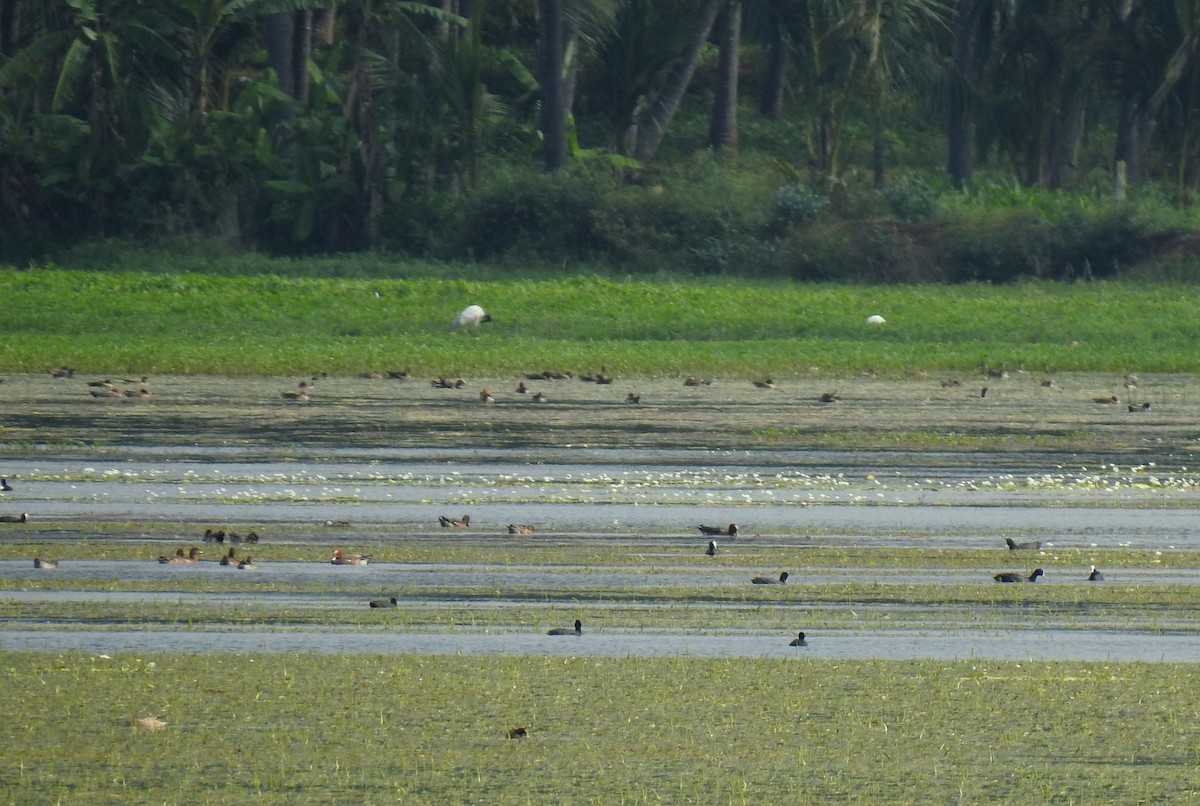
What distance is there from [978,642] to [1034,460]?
5.60m

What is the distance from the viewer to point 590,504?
10281mm

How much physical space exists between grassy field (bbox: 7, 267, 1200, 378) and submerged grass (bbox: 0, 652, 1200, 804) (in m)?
11.5

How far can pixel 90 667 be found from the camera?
643cm

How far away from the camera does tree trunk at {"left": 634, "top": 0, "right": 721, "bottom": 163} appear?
31172 mm

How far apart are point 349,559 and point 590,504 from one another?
2.11 m

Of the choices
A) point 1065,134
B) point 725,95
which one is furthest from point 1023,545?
point 1065,134

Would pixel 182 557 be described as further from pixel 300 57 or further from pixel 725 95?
pixel 725 95

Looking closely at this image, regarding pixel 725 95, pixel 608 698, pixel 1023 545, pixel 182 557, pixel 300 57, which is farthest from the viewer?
pixel 725 95

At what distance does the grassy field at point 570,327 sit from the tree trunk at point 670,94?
8.44 m

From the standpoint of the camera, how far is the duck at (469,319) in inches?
817

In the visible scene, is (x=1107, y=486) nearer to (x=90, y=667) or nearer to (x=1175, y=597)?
(x=1175, y=597)

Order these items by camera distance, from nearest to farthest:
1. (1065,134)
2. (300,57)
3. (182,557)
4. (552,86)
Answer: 1. (182,557)
2. (552,86)
3. (300,57)
4. (1065,134)

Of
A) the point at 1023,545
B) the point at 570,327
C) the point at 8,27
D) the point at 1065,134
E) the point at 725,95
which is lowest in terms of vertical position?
the point at 570,327

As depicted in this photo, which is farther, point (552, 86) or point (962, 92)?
point (962, 92)
